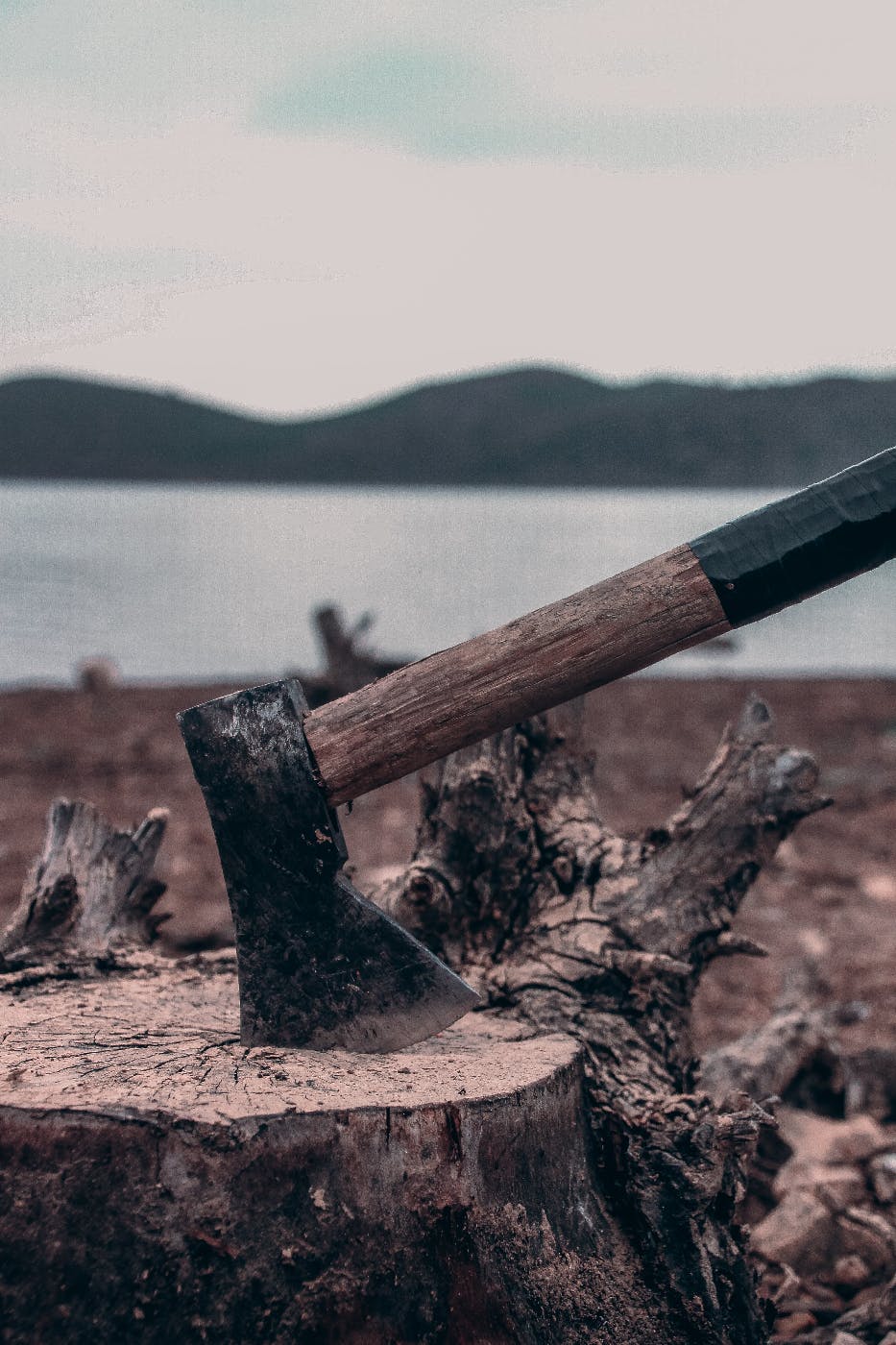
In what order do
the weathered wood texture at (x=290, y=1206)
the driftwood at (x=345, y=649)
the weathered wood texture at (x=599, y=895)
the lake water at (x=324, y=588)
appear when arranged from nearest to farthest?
the weathered wood texture at (x=290, y=1206)
the weathered wood texture at (x=599, y=895)
the driftwood at (x=345, y=649)
the lake water at (x=324, y=588)

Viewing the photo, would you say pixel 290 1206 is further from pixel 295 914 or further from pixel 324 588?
pixel 324 588

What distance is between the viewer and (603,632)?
6.91ft

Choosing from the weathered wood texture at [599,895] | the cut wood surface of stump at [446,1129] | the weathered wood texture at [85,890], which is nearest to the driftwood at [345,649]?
the weathered wood texture at [85,890]

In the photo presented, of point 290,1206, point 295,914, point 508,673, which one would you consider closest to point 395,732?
point 508,673

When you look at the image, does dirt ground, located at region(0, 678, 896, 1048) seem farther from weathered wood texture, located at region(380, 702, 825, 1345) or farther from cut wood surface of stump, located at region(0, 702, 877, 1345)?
cut wood surface of stump, located at region(0, 702, 877, 1345)

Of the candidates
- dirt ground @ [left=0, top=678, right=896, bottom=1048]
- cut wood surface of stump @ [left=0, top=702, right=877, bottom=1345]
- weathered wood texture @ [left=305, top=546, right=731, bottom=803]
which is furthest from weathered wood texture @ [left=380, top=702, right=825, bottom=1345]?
weathered wood texture @ [left=305, top=546, right=731, bottom=803]

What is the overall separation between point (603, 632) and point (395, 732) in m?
0.43

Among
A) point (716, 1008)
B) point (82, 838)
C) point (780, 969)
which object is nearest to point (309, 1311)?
point (82, 838)

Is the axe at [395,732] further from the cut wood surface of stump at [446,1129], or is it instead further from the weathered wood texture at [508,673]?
the cut wood surface of stump at [446,1129]

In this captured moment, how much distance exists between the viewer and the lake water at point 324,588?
16.5 metres

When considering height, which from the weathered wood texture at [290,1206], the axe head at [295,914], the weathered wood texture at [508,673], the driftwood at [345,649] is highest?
the driftwood at [345,649]

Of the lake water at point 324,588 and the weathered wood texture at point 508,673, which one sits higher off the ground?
the lake water at point 324,588

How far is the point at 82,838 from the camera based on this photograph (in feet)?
9.40

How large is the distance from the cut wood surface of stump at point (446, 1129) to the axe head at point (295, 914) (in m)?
0.08
